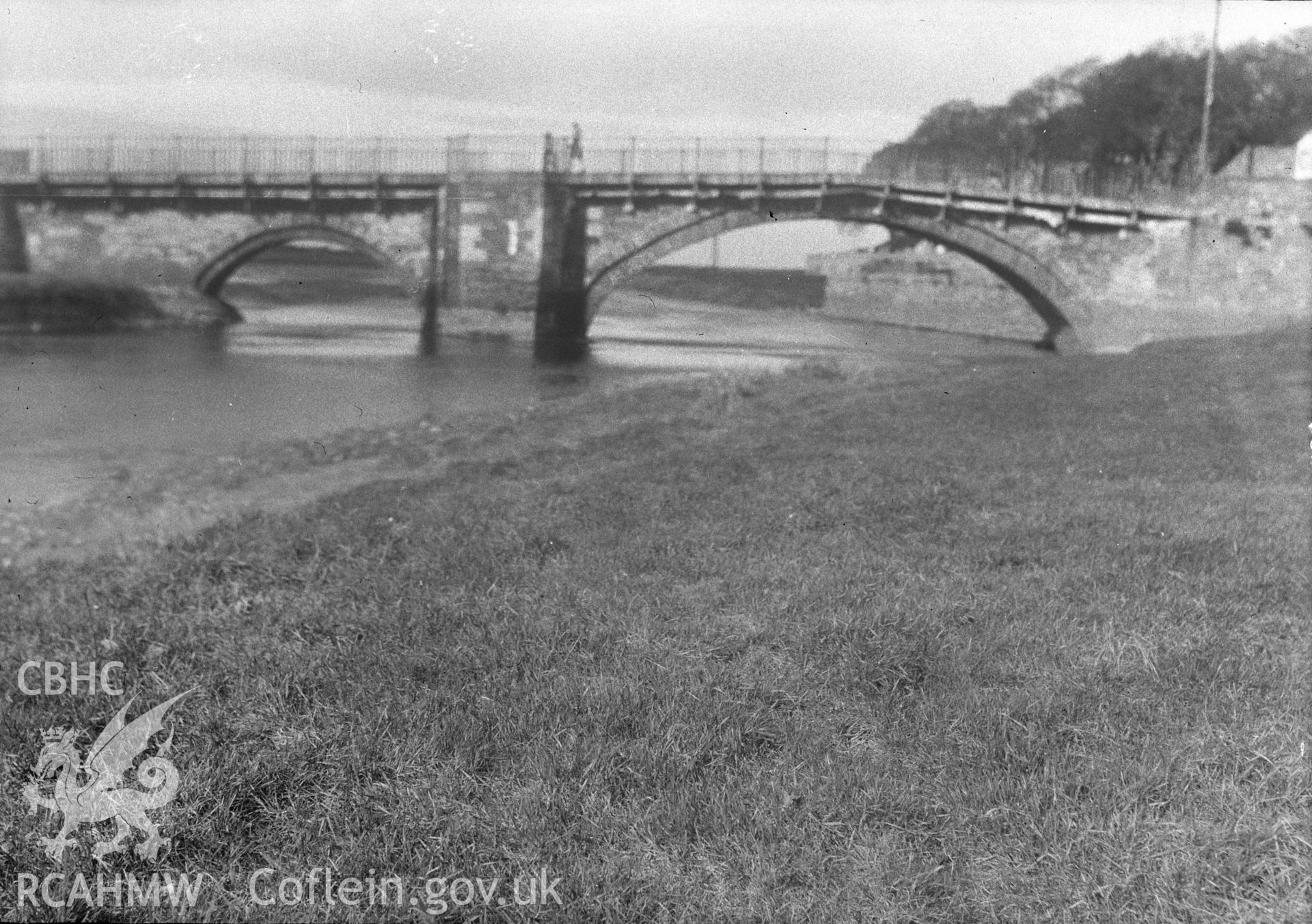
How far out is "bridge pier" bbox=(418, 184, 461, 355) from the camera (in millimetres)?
30609

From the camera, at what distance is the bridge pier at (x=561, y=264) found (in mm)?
34688

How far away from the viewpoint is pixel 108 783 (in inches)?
133

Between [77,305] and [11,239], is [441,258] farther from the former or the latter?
[11,239]

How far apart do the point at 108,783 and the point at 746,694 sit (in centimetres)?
195

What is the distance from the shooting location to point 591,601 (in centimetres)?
505

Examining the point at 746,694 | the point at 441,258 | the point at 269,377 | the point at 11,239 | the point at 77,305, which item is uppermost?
the point at 441,258

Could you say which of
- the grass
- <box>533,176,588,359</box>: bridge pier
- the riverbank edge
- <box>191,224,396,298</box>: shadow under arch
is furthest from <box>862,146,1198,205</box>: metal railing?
the grass

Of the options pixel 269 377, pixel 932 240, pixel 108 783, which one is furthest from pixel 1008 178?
pixel 108 783

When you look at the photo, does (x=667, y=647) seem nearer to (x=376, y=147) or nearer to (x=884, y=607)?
(x=884, y=607)

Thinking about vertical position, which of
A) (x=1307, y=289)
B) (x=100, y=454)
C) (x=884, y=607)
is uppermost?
(x=1307, y=289)

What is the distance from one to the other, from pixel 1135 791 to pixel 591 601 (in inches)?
93.2

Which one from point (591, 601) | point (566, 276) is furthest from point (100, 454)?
point (566, 276)

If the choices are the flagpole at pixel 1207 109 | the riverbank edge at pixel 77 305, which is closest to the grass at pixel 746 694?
the riverbank edge at pixel 77 305

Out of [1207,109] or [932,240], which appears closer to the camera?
[1207,109]
